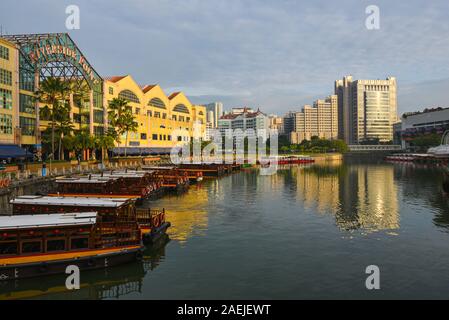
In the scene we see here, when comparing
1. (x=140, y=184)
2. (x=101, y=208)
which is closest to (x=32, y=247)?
(x=101, y=208)

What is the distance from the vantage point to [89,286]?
24.1m

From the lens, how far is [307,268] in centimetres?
2692

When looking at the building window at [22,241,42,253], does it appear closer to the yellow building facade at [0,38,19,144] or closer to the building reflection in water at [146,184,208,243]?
the building reflection in water at [146,184,208,243]

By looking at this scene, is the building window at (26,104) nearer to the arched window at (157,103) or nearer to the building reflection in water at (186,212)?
the building reflection in water at (186,212)

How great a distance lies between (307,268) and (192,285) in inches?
331

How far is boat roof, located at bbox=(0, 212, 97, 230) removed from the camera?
948 inches

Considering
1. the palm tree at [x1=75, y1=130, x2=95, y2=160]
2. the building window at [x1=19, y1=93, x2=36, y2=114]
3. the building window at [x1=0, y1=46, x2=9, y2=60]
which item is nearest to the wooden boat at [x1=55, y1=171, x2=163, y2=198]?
the palm tree at [x1=75, y1=130, x2=95, y2=160]

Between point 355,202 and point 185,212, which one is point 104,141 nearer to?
point 185,212

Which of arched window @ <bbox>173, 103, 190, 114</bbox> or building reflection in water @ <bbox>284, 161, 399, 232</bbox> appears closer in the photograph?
building reflection in water @ <bbox>284, 161, 399, 232</bbox>

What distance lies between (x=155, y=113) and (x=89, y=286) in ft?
395

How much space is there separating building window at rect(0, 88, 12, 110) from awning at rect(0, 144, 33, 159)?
25.1 feet

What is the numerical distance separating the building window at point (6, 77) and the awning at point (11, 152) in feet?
39.8
